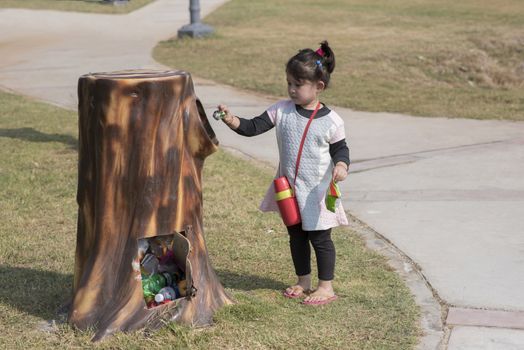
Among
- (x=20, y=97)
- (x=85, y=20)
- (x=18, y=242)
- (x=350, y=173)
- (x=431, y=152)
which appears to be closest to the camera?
(x=18, y=242)

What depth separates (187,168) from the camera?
4.34 m

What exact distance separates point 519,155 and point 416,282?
143 inches

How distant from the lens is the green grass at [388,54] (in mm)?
11695

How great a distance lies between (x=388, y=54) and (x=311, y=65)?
1109 centimetres

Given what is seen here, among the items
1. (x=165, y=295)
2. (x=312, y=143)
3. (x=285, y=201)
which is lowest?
(x=165, y=295)

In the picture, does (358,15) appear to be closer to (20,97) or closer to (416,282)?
(20,97)

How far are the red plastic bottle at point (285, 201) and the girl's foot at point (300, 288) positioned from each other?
43cm

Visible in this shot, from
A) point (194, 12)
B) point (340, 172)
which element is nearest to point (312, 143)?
point (340, 172)

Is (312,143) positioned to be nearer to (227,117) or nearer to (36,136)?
(227,117)

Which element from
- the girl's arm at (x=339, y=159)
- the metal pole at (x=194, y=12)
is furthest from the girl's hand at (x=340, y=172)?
the metal pole at (x=194, y=12)

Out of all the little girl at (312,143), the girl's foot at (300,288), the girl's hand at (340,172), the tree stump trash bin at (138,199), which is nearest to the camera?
the tree stump trash bin at (138,199)

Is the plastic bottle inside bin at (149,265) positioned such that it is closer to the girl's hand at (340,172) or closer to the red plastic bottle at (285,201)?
the red plastic bottle at (285,201)

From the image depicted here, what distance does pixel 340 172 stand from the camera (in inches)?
177

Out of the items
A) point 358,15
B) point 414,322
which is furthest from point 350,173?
point 358,15
